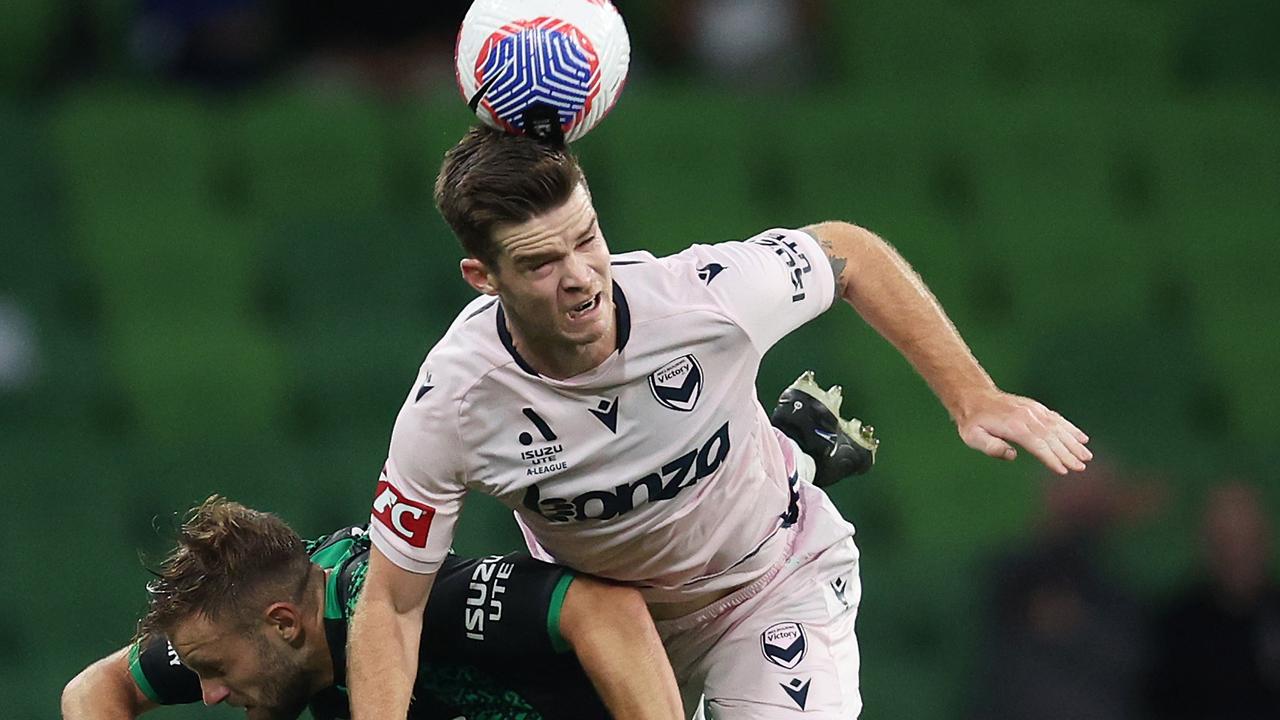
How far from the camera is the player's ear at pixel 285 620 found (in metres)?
3.76

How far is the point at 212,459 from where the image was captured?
6.46 meters

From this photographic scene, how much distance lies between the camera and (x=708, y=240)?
23.1 ft

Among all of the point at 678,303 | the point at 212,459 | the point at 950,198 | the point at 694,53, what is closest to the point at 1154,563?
the point at 950,198

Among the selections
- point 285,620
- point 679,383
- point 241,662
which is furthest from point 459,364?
point 241,662

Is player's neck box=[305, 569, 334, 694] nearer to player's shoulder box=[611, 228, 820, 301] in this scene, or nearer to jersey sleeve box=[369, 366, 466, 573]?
jersey sleeve box=[369, 366, 466, 573]

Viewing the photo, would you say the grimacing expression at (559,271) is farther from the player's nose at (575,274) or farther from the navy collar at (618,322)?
the navy collar at (618,322)

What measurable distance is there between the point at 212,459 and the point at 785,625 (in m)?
2.96

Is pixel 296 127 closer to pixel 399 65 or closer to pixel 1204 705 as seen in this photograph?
pixel 399 65

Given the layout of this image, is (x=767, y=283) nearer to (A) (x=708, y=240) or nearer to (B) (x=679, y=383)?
(B) (x=679, y=383)

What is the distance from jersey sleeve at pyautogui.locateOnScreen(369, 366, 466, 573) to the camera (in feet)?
11.7

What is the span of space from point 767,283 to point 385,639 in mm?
949

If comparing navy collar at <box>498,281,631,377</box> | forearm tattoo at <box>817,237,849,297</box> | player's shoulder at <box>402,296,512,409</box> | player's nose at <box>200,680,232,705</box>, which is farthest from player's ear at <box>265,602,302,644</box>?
forearm tattoo at <box>817,237,849,297</box>

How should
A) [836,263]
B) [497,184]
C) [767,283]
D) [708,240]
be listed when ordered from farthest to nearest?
[708,240], [836,263], [767,283], [497,184]

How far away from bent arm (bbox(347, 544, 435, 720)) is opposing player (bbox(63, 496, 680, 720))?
0.39 ft
